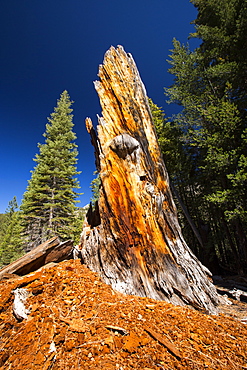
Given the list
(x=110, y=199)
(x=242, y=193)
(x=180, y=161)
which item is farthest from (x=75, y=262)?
(x=180, y=161)

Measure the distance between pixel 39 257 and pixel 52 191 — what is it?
971 centimetres

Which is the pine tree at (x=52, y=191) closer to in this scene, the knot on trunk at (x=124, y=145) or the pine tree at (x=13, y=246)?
the pine tree at (x=13, y=246)

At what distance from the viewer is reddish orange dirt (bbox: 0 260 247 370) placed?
1.90 m

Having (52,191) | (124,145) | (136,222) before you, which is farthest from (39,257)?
(52,191)

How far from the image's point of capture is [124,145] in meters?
4.91

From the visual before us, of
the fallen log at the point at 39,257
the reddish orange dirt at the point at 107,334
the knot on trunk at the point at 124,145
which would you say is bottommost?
the reddish orange dirt at the point at 107,334

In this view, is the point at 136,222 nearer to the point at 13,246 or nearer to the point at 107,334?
the point at 107,334

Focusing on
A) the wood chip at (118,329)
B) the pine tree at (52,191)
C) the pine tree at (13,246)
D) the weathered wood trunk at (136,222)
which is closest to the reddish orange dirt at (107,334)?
the wood chip at (118,329)

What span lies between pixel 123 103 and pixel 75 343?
6.32 m

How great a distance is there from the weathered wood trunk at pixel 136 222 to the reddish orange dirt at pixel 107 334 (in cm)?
58

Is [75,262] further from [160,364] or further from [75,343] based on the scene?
[160,364]

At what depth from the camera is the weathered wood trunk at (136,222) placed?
3886mm

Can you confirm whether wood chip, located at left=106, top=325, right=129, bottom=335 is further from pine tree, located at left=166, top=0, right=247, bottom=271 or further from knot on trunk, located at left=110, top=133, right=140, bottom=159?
pine tree, located at left=166, top=0, right=247, bottom=271

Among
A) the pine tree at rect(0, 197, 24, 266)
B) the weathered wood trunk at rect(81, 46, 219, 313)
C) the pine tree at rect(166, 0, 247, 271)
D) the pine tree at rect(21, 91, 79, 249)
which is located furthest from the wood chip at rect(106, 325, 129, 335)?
the pine tree at rect(0, 197, 24, 266)
